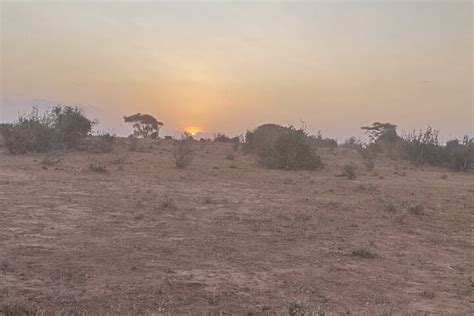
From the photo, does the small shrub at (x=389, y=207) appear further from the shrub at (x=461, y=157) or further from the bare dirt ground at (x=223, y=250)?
the shrub at (x=461, y=157)

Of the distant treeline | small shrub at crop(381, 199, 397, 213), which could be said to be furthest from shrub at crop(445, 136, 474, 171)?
small shrub at crop(381, 199, 397, 213)

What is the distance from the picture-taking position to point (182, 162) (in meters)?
18.6

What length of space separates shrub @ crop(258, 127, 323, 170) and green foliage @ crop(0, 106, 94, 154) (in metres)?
9.51

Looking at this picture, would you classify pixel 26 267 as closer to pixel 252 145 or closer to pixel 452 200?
pixel 452 200

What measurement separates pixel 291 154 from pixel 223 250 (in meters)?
15.3

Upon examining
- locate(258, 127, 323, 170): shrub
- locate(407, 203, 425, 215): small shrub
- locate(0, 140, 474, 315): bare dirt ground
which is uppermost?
locate(258, 127, 323, 170): shrub

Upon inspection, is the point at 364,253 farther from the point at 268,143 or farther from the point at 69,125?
the point at 69,125

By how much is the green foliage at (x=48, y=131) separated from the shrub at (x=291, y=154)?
31.2 feet

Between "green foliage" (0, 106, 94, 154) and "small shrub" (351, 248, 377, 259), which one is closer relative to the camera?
"small shrub" (351, 248, 377, 259)

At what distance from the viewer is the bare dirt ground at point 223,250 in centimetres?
452

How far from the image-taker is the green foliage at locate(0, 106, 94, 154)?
20688 millimetres

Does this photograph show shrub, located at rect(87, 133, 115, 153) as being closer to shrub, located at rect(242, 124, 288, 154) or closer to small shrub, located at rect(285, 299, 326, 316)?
shrub, located at rect(242, 124, 288, 154)

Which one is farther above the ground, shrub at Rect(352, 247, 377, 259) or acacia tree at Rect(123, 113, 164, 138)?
acacia tree at Rect(123, 113, 164, 138)

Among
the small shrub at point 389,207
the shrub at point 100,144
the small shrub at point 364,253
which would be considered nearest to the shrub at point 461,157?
the small shrub at point 389,207
